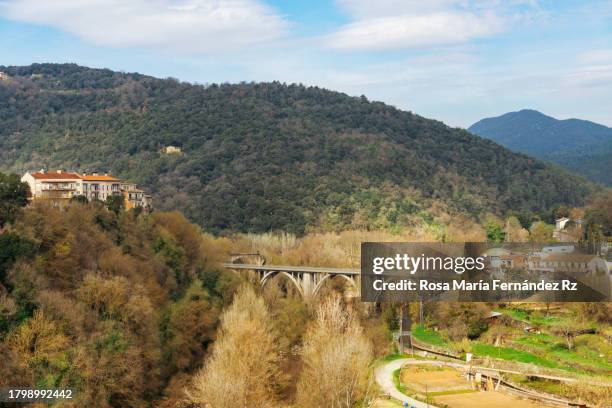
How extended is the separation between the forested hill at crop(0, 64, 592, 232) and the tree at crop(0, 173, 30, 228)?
3274cm

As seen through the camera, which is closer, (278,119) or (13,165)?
(13,165)

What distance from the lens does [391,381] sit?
3181 centimetres

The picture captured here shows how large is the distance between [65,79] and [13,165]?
5497 centimetres

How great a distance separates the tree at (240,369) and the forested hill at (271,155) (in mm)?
36728

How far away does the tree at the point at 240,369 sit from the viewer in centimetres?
2552

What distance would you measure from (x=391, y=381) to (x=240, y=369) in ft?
22.9

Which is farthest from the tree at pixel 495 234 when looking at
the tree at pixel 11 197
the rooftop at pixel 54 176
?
the tree at pixel 11 197

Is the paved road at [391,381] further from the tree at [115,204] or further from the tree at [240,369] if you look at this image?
the tree at [115,204]

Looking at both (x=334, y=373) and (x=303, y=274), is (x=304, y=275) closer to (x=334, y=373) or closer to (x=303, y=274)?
(x=303, y=274)

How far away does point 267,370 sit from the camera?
3070 cm

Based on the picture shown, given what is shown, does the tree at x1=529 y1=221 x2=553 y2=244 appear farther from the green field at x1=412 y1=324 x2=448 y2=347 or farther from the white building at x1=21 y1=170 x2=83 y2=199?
the white building at x1=21 y1=170 x2=83 y2=199

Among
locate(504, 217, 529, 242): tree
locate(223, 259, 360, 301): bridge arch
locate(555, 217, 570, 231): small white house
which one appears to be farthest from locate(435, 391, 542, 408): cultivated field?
locate(555, 217, 570, 231): small white house

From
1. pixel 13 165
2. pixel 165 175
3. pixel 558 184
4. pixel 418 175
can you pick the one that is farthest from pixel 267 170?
pixel 558 184

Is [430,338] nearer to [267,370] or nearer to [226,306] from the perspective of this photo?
[226,306]
